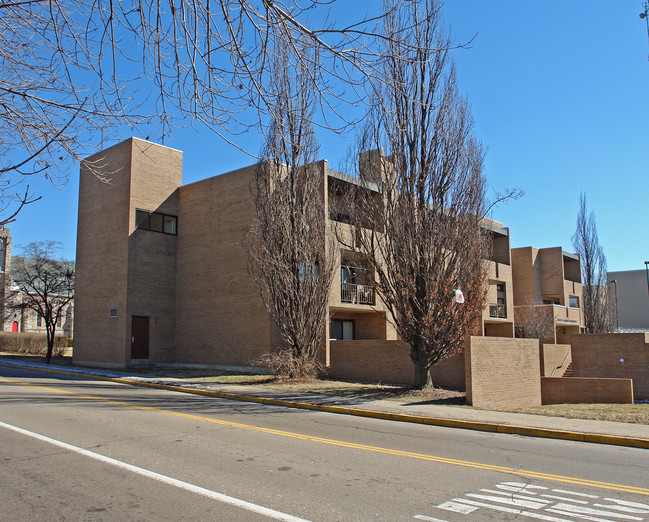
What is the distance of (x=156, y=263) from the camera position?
29.4m

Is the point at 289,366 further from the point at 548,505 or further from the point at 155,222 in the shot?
the point at 548,505

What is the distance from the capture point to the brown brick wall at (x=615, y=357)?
25.7m

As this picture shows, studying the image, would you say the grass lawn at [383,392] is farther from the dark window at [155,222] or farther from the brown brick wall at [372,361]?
the dark window at [155,222]

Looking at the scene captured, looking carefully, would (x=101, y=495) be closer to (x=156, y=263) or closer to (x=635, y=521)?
(x=635, y=521)

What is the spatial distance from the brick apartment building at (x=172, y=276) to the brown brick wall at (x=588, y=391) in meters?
8.15

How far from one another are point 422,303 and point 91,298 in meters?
20.5

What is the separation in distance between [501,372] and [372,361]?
6.63m

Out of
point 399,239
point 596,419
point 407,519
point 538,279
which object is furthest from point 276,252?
point 538,279

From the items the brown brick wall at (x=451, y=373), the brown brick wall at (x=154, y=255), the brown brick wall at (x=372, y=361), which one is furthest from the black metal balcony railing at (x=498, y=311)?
the brown brick wall at (x=154, y=255)

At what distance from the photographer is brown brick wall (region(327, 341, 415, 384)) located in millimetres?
21806

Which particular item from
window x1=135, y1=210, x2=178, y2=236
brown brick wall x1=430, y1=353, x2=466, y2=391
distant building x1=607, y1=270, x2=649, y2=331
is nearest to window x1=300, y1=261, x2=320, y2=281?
brown brick wall x1=430, y1=353, x2=466, y2=391

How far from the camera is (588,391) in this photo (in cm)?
2102

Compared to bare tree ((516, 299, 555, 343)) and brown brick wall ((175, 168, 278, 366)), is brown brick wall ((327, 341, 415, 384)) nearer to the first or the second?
brown brick wall ((175, 168, 278, 366))

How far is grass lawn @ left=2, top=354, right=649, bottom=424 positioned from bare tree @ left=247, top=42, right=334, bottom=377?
1773mm
